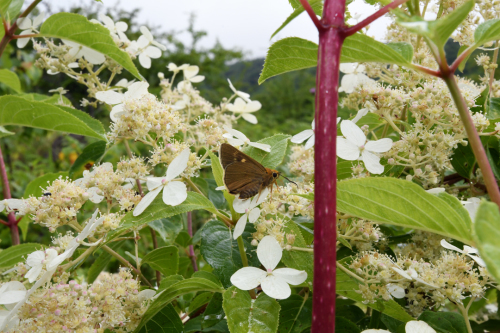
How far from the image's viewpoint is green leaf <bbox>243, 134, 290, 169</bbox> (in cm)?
73

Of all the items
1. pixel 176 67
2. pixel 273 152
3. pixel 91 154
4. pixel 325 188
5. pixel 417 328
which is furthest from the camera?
pixel 176 67

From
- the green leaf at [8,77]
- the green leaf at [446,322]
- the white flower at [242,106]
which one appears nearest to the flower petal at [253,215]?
the green leaf at [446,322]

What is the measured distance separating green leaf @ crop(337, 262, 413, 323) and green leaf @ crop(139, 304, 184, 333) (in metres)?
0.28

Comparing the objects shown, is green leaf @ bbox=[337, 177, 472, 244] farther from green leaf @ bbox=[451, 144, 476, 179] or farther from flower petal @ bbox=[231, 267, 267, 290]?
green leaf @ bbox=[451, 144, 476, 179]

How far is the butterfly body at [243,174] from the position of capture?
68cm

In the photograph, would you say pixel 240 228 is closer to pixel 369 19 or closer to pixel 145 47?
pixel 369 19

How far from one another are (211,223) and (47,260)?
0.85 feet

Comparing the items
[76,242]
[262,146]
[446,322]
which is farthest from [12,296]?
[446,322]

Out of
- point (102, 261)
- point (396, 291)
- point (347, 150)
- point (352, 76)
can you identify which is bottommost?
point (102, 261)

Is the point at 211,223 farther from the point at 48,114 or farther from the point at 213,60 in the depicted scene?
the point at 213,60

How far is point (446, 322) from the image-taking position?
0.66 m

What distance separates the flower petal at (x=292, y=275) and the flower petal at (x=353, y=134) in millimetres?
226

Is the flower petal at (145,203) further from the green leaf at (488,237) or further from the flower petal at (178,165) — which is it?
the green leaf at (488,237)

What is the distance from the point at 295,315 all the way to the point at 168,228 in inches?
15.4
